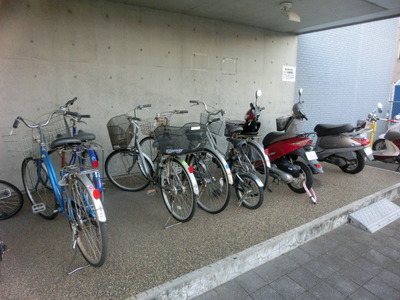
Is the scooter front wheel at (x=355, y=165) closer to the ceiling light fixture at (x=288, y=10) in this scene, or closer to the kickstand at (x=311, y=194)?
the kickstand at (x=311, y=194)

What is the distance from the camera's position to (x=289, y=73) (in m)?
6.29

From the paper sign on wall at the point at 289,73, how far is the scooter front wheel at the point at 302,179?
296cm

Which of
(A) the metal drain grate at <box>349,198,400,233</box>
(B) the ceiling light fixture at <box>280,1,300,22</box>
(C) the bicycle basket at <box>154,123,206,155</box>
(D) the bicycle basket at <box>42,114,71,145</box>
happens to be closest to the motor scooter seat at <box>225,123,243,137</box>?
(C) the bicycle basket at <box>154,123,206,155</box>

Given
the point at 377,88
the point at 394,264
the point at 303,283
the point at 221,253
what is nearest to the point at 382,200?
the point at 394,264

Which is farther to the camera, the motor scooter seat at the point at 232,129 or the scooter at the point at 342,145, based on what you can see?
the scooter at the point at 342,145

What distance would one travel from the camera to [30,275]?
221 cm

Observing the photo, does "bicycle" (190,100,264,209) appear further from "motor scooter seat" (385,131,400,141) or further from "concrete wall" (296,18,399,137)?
"concrete wall" (296,18,399,137)

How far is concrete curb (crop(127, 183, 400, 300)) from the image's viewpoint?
6.86 feet

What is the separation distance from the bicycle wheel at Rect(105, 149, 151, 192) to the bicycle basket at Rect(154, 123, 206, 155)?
110cm

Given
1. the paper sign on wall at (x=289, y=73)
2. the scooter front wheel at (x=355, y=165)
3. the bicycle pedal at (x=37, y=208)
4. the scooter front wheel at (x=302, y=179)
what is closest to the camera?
the bicycle pedal at (x=37, y=208)

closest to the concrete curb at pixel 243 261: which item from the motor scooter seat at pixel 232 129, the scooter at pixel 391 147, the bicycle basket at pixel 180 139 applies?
the bicycle basket at pixel 180 139

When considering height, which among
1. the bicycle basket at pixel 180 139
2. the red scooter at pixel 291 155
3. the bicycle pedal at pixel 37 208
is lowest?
the bicycle pedal at pixel 37 208

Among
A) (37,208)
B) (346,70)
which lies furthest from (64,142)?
(346,70)

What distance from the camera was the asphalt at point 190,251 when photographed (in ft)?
6.97
